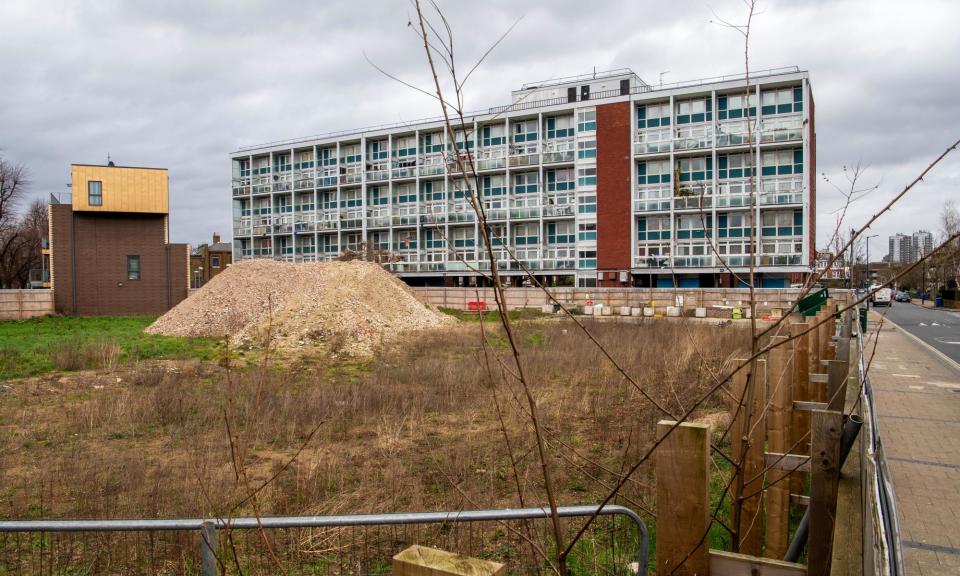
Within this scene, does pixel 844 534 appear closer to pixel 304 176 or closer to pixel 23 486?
pixel 23 486

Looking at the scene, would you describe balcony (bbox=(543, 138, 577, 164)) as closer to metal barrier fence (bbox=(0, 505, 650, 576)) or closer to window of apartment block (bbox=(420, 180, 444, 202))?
window of apartment block (bbox=(420, 180, 444, 202))

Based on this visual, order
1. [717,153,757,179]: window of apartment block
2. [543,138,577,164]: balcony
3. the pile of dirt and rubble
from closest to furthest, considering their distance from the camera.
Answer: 1. the pile of dirt and rubble
2. [717,153,757,179]: window of apartment block
3. [543,138,577,164]: balcony

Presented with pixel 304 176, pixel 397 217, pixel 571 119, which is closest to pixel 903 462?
pixel 571 119

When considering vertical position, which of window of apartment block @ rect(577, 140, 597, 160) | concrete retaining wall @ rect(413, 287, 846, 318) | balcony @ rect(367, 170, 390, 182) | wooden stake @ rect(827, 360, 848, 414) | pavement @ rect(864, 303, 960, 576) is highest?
window of apartment block @ rect(577, 140, 597, 160)

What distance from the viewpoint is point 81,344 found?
71.3 feet

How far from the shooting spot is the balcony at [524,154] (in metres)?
Answer: 59.1

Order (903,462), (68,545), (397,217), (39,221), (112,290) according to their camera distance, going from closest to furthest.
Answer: (68,545), (903,462), (112,290), (397,217), (39,221)

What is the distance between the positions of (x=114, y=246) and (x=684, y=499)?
50.5 meters

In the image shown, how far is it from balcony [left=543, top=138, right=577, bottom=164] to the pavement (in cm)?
3975

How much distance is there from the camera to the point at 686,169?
174 feet

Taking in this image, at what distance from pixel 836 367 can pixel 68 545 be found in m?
7.13

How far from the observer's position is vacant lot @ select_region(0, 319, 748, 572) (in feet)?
22.7

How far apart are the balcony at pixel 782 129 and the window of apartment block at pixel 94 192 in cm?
4533

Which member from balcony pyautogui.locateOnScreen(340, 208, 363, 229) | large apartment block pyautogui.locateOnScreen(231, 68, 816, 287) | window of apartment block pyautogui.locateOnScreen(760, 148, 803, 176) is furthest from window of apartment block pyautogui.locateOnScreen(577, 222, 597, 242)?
balcony pyautogui.locateOnScreen(340, 208, 363, 229)
